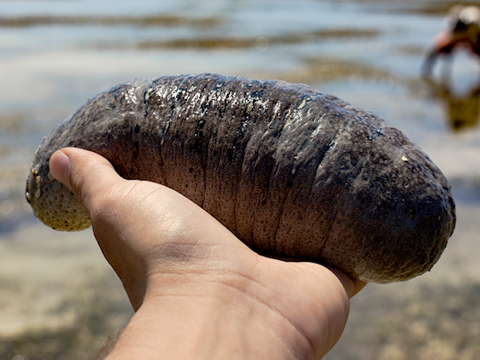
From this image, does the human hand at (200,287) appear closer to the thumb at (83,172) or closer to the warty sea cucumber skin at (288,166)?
the thumb at (83,172)

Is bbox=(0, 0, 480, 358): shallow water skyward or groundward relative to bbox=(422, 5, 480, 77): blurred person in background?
groundward

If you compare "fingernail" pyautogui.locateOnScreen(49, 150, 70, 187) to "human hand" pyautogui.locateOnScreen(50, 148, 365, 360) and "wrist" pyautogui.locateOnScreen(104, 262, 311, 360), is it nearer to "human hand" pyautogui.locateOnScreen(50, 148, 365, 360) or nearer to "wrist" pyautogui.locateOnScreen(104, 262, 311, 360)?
"human hand" pyautogui.locateOnScreen(50, 148, 365, 360)

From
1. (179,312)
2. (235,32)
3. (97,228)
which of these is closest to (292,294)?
(179,312)

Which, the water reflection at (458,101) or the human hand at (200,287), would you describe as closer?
the human hand at (200,287)

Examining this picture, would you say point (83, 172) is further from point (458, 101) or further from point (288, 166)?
point (458, 101)

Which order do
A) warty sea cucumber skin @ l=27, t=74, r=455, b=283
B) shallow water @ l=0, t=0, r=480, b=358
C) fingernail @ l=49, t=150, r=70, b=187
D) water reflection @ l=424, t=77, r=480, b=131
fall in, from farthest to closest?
1. water reflection @ l=424, t=77, r=480, b=131
2. shallow water @ l=0, t=0, r=480, b=358
3. fingernail @ l=49, t=150, r=70, b=187
4. warty sea cucumber skin @ l=27, t=74, r=455, b=283

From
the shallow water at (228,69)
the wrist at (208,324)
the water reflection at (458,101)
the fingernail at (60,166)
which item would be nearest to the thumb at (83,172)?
the fingernail at (60,166)

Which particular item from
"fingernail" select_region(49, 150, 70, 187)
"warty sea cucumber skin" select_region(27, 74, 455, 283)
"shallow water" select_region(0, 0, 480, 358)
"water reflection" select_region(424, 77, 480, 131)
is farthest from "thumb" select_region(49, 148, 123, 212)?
"water reflection" select_region(424, 77, 480, 131)
